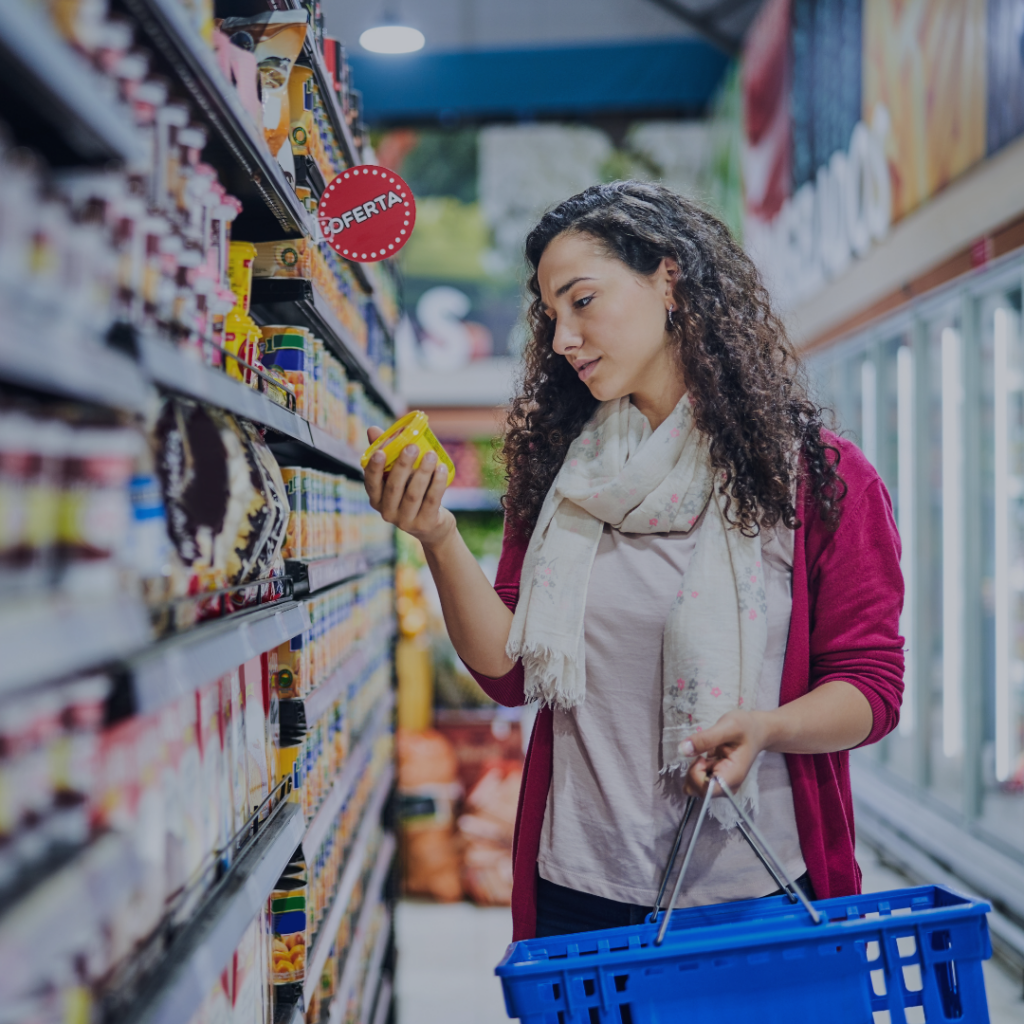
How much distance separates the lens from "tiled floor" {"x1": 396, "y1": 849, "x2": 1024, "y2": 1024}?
3250mm

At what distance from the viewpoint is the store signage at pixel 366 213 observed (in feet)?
5.21

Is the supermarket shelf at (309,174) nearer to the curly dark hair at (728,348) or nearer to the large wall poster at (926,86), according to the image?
the curly dark hair at (728,348)

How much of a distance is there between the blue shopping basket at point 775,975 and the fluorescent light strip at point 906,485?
377 centimetres

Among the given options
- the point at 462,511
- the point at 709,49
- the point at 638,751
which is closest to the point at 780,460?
the point at 638,751

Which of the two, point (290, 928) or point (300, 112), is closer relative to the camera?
point (290, 928)

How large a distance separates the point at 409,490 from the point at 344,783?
88 cm

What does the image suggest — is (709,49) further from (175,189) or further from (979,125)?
(175,189)

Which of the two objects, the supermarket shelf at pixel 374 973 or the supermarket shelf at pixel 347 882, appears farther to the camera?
the supermarket shelf at pixel 374 973

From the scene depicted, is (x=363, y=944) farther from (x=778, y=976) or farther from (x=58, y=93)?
(x=58, y=93)

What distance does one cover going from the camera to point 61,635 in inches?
24.8

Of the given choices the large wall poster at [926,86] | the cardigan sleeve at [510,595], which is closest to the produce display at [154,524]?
the cardigan sleeve at [510,595]

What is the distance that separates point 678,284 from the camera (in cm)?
161

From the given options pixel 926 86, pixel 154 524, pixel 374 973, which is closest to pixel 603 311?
pixel 154 524

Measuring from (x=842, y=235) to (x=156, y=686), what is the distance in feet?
17.7
